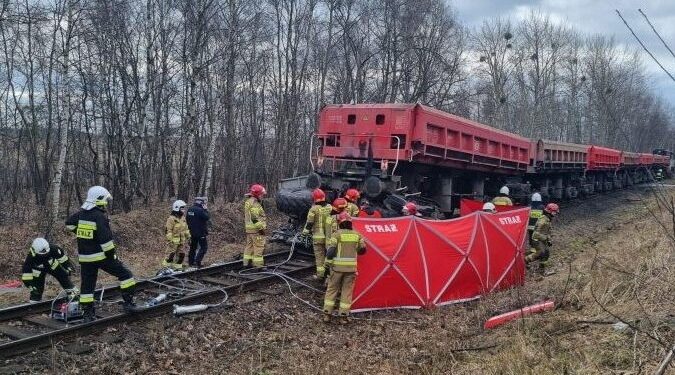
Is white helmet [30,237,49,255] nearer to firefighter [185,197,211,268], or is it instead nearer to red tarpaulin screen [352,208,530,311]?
firefighter [185,197,211,268]

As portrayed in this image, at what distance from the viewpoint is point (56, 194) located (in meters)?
13.0

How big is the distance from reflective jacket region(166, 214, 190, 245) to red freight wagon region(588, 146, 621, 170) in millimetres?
18673

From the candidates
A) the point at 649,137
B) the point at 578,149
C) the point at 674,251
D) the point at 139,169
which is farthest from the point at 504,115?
the point at 674,251

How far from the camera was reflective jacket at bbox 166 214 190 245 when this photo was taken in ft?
31.7

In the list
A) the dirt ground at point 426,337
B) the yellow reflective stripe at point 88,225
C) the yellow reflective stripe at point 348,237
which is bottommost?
the dirt ground at point 426,337

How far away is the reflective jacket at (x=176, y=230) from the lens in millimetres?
9656

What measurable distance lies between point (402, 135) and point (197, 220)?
432cm

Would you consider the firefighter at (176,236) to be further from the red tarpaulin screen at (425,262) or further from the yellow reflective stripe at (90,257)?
the red tarpaulin screen at (425,262)

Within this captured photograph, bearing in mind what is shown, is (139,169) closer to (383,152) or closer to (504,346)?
(383,152)

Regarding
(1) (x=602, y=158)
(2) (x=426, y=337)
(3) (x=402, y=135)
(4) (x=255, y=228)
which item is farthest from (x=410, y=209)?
(1) (x=602, y=158)

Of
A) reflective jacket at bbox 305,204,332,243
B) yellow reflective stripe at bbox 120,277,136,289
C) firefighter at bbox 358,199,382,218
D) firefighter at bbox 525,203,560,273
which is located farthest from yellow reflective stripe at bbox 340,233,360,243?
firefighter at bbox 525,203,560,273

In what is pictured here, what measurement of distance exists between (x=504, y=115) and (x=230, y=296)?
4393 cm

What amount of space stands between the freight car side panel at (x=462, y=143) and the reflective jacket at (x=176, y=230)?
4651 millimetres

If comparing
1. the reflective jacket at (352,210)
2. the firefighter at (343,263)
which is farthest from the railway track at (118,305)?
the firefighter at (343,263)
